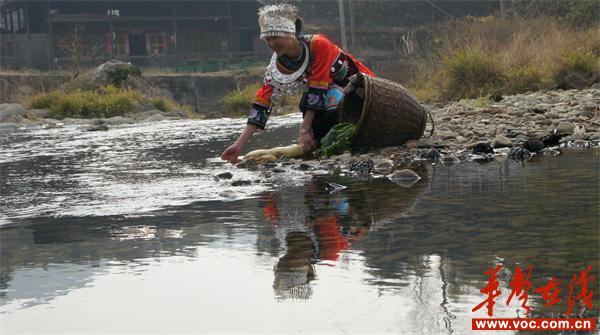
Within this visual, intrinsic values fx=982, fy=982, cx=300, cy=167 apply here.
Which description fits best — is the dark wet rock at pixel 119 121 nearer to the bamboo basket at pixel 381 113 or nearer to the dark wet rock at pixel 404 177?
the bamboo basket at pixel 381 113

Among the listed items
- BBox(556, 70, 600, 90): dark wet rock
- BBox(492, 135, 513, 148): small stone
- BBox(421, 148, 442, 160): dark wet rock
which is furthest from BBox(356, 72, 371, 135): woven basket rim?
BBox(556, 70, 600, 90): dark wet rock

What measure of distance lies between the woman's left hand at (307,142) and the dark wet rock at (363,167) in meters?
1.07

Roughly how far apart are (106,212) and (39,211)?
59cm

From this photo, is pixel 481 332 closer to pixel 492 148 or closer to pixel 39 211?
pixel 39 211

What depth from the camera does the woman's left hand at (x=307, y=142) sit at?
8.72m

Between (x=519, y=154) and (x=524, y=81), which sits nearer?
(x=519, y=154)

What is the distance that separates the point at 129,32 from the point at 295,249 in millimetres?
50087

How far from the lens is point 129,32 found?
52.9 metres

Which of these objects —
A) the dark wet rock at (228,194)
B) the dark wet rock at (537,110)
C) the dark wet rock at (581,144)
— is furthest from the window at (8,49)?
the dark wet rock at (228,194)

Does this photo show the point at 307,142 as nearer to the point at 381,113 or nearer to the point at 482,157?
the point at 381,113

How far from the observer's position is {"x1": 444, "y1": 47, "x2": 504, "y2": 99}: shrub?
1877 centimetres

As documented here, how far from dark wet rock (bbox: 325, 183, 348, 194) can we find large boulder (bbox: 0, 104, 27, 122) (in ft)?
69.1

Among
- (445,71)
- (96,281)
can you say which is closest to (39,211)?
(96,281)

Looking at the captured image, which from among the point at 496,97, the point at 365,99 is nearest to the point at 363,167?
the point at 365,99
